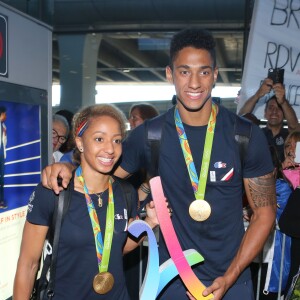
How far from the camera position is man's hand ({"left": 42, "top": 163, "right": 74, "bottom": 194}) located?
5.92 feet

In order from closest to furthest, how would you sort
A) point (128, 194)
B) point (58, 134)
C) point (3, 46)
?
point (128, 194), point (3, 46), point (58, 134)

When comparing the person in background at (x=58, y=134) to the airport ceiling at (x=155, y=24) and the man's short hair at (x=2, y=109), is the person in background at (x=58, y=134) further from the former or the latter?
the airport ceiling at (x=155, y=24)

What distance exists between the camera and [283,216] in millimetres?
2904

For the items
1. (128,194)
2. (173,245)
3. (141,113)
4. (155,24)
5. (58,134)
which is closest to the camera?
(173,245)

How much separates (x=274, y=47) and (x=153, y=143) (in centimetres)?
297

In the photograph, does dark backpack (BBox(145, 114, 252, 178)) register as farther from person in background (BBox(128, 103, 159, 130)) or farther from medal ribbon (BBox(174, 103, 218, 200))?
person in background (BBox(128, 103, 159, 130))

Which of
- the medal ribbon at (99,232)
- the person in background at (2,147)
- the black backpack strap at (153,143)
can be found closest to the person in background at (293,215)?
the black backpack strap at (153,143)

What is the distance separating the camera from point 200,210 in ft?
6.39

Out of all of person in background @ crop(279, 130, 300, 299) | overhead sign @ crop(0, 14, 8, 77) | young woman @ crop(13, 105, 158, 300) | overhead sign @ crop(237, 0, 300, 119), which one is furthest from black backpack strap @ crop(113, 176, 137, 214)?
overhead sign @ crop(237, 0, 300, 119)

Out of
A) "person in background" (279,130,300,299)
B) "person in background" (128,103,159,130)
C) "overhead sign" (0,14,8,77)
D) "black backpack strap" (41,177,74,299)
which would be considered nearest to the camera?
"black backpack strap" (41,177,74,299)

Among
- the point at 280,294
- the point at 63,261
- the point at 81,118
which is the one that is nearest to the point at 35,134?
the point at 81,118

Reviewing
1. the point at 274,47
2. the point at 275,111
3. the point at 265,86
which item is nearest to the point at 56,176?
the point at 265,86

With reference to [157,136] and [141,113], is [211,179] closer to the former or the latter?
[157,136]

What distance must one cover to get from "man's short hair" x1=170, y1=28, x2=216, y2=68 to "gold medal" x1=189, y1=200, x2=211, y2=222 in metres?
0.68
